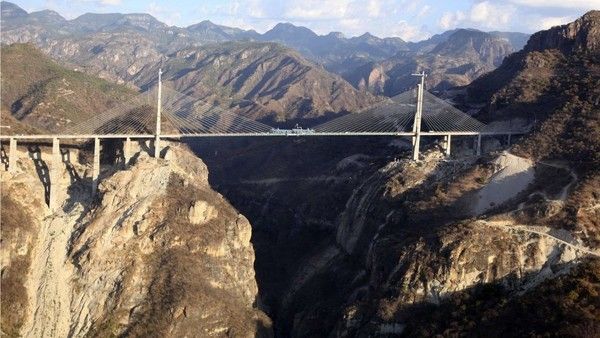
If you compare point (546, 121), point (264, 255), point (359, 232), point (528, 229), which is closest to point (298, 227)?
point (264, 255)

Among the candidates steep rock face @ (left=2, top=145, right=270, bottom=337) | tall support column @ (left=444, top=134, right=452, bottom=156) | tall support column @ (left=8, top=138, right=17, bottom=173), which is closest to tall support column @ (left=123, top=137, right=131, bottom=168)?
steep rock face @ (left=2, top=145, right=270, bottom=337)

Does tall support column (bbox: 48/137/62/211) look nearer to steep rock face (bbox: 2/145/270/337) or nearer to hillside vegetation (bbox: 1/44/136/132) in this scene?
steep rock face (bbox: 2/145/270/337)

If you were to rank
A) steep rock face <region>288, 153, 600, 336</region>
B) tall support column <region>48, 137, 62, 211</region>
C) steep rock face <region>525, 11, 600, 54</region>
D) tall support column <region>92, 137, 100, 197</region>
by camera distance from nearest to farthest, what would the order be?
steep rock face <region>288, 153, 600, 336</region>
tall support column <region>48, 137, 62, 211</region>
tall support column <region>92, 137, 100, 197</region>
steep rock face <region>525, 11, 600, 54</region>

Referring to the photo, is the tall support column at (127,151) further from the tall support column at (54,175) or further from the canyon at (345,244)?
the tall support column at (54,175)

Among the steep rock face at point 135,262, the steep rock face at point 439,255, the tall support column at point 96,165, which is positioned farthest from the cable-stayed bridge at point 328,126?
the steep rock face at point 439,255

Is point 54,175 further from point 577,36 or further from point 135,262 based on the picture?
point 577,36

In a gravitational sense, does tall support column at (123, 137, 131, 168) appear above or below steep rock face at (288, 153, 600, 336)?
above
